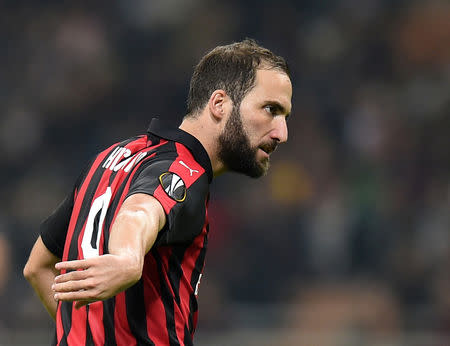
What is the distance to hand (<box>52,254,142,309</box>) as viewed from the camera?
6.96ft

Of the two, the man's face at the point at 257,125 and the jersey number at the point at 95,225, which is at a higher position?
the man's face at the point at 257,125

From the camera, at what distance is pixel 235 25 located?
387 inches

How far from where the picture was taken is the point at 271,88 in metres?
3.11

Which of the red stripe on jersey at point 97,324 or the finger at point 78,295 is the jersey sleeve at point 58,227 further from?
the finger at point 78,295

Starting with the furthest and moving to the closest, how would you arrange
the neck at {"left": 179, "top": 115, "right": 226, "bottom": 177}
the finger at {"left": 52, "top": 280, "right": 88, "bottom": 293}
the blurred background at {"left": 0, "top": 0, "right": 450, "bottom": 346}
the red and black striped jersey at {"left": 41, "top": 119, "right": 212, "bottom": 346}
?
the blurred background at {"left": 0, "top": 0, "right": 450, "bottom": 346}, the neck at {"left": 179, "top": 115, "right": 226, "bottom": 177}, the red and black striped jersey at {"left": 41, "top": 119, "right": 212, "bottom": 346}, the finger at {"left": 52, "top": 280, "right": 88, "bottom": 293}

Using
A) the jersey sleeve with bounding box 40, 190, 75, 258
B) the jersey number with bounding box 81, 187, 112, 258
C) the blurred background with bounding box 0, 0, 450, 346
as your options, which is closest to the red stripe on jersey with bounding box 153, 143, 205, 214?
the jersey number with bounding box 81, 187, 112, 258

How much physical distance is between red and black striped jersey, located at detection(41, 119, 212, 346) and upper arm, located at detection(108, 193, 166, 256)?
→ 7 centimetres

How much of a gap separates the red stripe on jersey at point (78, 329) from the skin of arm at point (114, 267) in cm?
58

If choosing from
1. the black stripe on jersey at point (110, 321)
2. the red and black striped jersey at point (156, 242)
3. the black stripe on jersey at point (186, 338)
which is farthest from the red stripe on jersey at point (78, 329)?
the black stripe on jersey at point (186, 338)

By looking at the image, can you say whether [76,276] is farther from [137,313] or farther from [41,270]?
[41,270]

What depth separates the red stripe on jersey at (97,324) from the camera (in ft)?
9.08

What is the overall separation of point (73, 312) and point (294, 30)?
7.47 metres

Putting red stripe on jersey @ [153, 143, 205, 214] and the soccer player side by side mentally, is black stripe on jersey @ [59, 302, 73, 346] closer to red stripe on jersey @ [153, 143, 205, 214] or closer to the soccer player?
the soccer player

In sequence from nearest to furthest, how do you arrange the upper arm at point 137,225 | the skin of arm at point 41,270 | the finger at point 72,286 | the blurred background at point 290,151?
the finger at point 72,286 → the upper arm at point 137,225 → the skin of arm at point 41,270 → the blurred background at point 290,151
